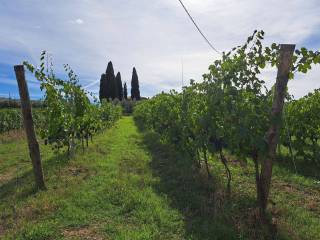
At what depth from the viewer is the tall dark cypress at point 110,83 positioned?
61.1 meters

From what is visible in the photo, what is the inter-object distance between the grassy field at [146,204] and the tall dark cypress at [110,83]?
1982 inches

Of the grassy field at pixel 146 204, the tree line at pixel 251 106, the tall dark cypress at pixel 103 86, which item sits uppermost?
the tall dark cypress at pixel 103 86

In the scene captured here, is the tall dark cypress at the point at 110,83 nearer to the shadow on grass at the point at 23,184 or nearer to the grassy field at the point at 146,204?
the shadow on grass at the point at 23,184

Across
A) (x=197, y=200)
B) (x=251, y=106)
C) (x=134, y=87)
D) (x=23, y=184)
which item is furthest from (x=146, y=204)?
Answer: (x=134, y=87)

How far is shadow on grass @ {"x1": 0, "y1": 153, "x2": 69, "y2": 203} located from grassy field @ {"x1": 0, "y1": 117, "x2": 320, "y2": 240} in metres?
0.03

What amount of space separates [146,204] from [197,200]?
38.3 inches

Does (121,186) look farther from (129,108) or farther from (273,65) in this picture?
(129,108)

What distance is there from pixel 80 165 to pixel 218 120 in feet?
17.4

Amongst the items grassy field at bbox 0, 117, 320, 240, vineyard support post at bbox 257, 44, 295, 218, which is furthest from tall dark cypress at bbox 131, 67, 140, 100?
vineyard support post at bbox 257, 44, 295, 218

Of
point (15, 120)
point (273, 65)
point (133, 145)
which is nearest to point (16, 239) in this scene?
point (273, 65)

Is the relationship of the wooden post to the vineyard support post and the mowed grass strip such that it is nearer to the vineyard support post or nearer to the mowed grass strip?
the mowed grass strip

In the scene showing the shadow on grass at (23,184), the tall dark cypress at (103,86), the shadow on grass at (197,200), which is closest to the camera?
the shadow on grass at (197,200)

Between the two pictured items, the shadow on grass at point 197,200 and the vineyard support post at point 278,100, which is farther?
the vineyard support post at point 278,100

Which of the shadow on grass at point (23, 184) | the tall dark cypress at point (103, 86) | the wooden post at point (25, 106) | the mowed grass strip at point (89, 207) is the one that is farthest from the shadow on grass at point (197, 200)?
the tall dark cypress at point (103, 86)
